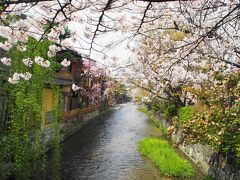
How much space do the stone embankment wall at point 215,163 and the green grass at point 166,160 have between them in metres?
0.58

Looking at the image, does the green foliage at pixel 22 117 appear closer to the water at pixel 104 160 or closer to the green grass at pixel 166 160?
the water at pixel 104 160

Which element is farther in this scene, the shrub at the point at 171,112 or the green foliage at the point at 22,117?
the shrub at the point at 171,112

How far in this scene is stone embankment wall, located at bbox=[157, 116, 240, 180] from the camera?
984 cm

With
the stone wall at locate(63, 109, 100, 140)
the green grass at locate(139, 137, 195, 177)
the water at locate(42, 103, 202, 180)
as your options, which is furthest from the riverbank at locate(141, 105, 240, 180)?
the stone wall at locate(63, 109, 100, 140)

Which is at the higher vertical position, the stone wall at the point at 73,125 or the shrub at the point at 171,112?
the shrub at the point at 171,112

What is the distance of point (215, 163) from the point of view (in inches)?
452

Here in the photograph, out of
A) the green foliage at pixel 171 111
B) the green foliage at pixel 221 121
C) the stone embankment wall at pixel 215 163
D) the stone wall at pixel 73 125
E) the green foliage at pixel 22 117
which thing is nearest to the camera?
the green foliage at pixel 22 117

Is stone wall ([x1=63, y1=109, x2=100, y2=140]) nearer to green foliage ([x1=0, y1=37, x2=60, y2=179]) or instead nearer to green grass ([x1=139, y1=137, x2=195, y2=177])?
green grass ([x1=139, y1=137, x2=195, y2=177])

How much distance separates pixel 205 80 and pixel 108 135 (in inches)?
408

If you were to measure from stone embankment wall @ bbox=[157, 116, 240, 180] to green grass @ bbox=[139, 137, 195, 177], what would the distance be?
1.91 feet

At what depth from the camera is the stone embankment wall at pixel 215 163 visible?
9.84 metres

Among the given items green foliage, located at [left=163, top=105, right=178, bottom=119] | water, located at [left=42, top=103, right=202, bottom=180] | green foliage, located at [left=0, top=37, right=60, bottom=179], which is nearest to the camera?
green foliage, located at [left=0, top=37, right=60, bottom=179]

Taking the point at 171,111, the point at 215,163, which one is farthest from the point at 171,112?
the point at 215,163

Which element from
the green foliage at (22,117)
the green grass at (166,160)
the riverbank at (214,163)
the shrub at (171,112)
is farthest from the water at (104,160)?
the shrub at (171,112)
